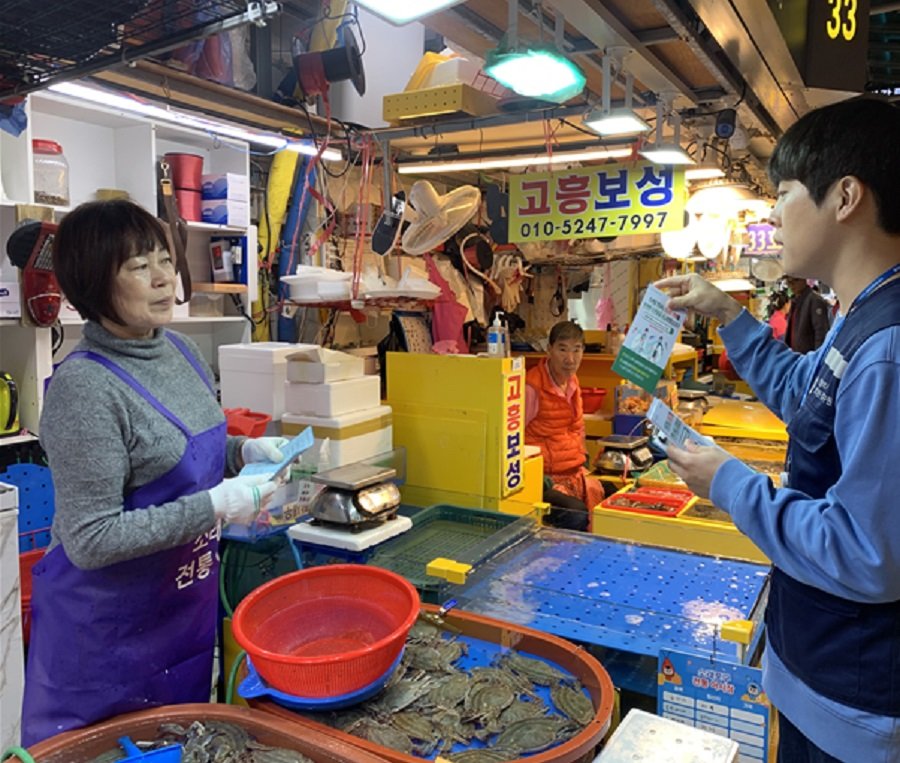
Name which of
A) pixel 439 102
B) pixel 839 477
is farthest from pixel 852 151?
pixel 439 102

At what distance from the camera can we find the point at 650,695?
1.82 meters

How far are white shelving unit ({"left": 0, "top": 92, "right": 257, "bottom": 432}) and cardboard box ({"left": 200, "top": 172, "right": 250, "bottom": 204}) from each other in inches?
7.0

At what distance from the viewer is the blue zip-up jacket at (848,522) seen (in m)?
1.09

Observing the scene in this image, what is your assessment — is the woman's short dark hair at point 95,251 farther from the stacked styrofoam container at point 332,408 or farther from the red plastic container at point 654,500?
the red plastic container at point 654,500

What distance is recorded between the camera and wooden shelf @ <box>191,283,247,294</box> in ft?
13.6

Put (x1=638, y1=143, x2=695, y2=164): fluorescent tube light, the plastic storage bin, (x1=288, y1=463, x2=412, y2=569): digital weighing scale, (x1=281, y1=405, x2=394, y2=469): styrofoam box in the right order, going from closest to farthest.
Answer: (x1=288, y1=463, x2=412, y2=569): digital weighing scale, (x1=281, y1=405, x2=394, y2=469): styrofoam box, the plastic storage bin, (x1=638, y1=143, x2=695, y2=164): fluorescent tube light

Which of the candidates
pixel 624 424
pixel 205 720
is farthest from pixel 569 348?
pixel 205 720

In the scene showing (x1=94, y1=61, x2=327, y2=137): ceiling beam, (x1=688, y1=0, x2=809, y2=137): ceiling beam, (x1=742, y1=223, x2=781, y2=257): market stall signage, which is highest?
(x1=688, y1=0, x2=809, y2=137): ceiling beam

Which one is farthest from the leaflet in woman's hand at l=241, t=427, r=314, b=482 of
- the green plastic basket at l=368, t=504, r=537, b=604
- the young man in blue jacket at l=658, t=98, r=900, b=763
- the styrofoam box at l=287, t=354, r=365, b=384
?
the styrofoam box at l=287, t=354, r=365, b=384

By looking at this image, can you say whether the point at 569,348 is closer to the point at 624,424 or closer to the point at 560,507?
the point at 560,507

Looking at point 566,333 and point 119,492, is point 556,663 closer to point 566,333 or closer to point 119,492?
point 119,492

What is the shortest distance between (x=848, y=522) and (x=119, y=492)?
1345mm

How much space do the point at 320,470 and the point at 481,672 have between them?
1.20 metres

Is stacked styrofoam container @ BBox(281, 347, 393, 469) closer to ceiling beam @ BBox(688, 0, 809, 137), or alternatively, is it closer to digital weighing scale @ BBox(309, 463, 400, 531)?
digital weighing scale @ BBox(309, 463, 400, 531)
